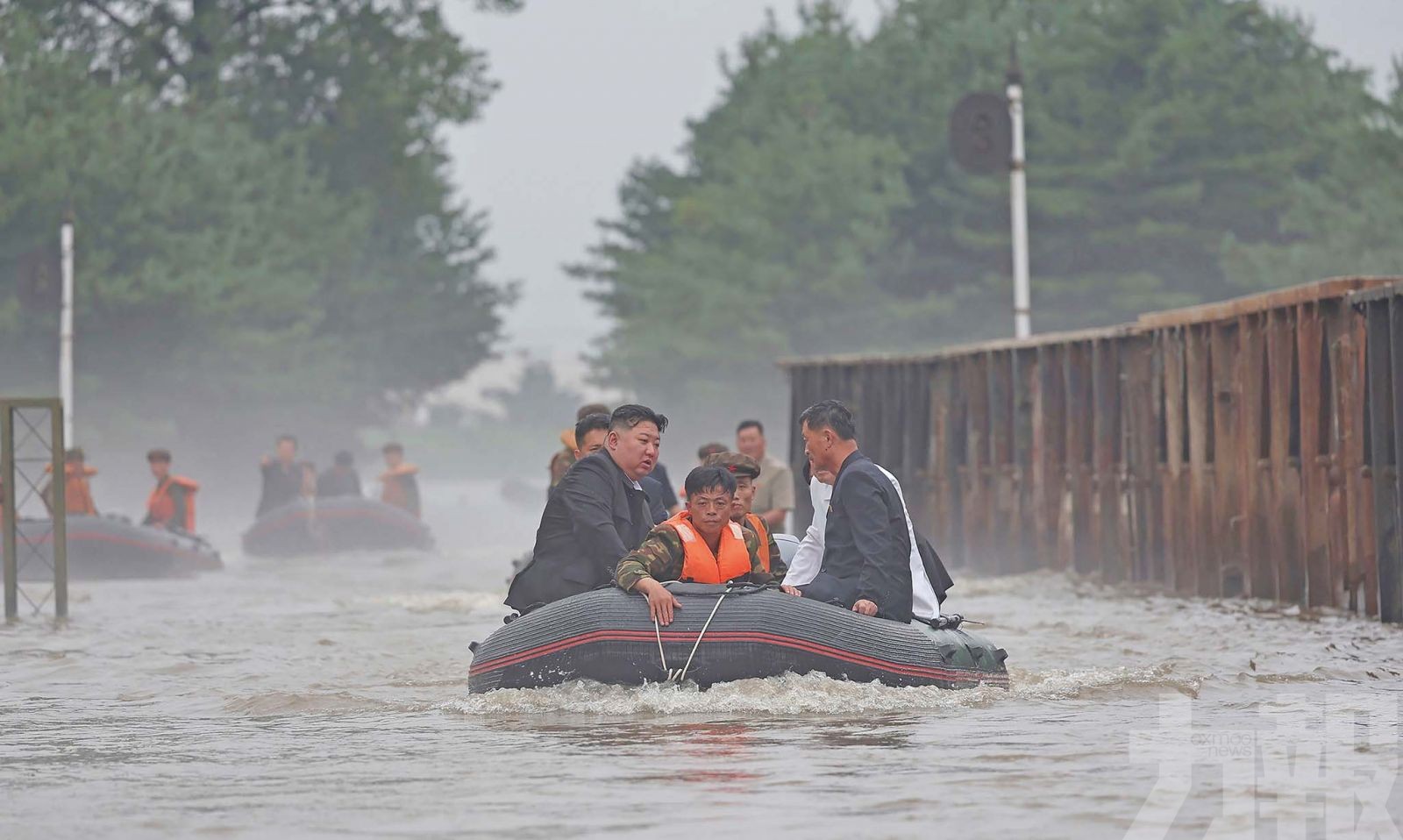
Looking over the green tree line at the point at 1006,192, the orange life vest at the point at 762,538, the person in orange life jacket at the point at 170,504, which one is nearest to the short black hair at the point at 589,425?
the orange life vest at the point at 762,538

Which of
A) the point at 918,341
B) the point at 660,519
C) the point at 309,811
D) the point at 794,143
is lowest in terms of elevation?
the point at 309,811

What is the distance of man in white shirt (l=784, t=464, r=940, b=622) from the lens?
13.0 m

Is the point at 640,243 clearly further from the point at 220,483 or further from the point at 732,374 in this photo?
the point at 220,483

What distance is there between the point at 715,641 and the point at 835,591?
780 mm

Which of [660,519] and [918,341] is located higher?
[918,341]

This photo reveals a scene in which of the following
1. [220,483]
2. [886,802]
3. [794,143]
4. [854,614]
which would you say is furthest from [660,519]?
[794,143]

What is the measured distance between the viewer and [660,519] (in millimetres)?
14289

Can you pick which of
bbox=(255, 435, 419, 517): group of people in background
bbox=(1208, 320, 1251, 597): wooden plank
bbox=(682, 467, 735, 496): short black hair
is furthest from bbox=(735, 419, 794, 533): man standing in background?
bbox=(255, 435, 419, 517): group of people in background

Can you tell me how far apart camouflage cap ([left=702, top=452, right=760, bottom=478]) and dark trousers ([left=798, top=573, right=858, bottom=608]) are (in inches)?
30.1

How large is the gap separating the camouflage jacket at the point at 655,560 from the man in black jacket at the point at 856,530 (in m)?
0.51

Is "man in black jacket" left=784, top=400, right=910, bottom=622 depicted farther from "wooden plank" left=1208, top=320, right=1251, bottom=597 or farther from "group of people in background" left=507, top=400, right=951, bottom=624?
"wooden plank" left=1208, top=320, right=1251, bottom=597

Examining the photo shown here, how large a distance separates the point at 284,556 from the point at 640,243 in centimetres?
5617

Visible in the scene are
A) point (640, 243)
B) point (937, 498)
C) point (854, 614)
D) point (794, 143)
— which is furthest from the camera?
point (640, 243)

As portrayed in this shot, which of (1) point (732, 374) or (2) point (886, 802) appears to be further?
(1) point (732, 374)
